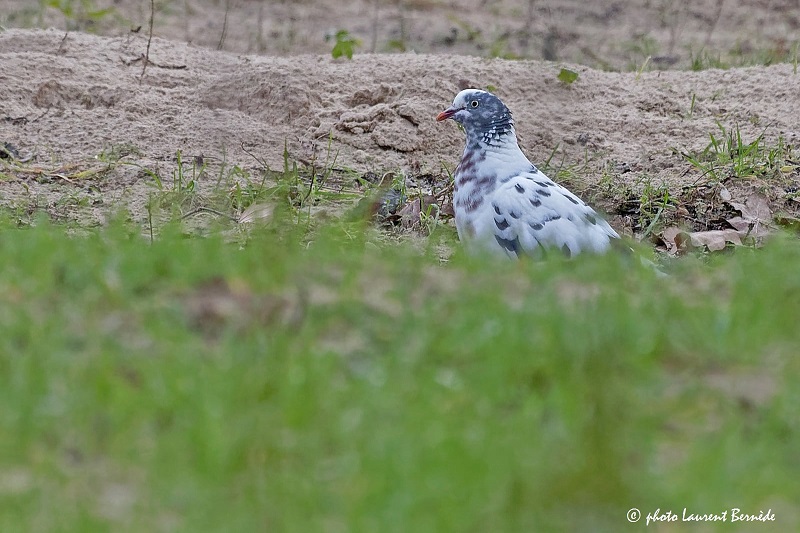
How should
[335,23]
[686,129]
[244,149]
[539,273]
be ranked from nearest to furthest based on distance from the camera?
1. [539,273]
2. [244,149]
3. [686,129]
4. [335,23]

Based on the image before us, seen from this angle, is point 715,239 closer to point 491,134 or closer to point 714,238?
point 714,238

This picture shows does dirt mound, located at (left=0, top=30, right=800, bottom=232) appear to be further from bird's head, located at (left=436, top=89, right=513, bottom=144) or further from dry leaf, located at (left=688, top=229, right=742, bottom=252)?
bird's head, located at (left=436, top=89, right=513, bottom=144)

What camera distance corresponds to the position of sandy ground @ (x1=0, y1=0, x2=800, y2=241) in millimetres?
7418

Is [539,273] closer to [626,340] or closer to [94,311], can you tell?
[626,340]

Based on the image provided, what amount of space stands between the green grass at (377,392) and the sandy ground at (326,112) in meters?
2.99

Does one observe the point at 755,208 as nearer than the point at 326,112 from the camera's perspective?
Yes

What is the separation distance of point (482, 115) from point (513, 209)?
748 mm

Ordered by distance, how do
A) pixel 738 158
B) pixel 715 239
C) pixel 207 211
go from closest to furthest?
pixel 207 211
pixel 715 239
pixel 738 158

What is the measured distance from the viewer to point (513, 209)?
6055 mm

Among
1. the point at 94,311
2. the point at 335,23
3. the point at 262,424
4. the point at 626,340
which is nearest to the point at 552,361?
the point at 626,340

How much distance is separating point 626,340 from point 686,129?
4.91 meters

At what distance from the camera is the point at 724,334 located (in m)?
3.73

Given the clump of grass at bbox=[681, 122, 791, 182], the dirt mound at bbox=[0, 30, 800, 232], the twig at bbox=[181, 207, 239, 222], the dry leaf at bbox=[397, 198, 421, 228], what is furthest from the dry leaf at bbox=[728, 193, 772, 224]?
the twig at bbox=[181, 207, 239, 222]

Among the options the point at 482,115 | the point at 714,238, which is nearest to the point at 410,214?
the point at 482,115
